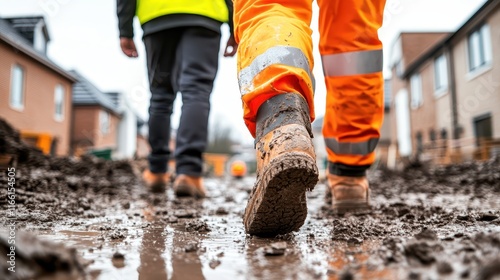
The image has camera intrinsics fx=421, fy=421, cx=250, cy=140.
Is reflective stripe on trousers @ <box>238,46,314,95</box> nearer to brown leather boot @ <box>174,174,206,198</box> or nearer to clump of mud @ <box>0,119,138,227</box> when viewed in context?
clump of mud @ <box>0,119,138,227</box>

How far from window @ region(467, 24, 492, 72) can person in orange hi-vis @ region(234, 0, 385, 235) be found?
12.1 meters

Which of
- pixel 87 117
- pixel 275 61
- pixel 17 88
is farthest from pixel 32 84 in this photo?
pixel 275 61

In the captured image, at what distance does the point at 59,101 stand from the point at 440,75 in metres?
17.0

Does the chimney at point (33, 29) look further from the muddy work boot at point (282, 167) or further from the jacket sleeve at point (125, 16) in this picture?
the muddy work boot at point (282, 167)

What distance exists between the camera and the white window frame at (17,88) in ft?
47.3

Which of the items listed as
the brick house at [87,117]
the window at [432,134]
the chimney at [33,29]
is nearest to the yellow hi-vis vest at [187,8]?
the window at [432,134]

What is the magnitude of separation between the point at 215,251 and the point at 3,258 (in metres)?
0.54

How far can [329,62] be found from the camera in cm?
200

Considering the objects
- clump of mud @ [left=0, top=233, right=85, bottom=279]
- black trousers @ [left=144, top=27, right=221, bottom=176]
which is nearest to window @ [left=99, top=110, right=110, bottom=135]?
black trousers @ [left=144, top=27, right=221, bottom=176]

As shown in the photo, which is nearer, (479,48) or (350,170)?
(350,170)

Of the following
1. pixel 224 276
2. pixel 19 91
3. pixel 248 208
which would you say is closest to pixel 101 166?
pixel 248 208

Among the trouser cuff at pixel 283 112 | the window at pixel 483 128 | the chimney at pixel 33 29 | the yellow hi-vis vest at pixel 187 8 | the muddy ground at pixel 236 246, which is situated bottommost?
the muddy ground at pixel 236 246

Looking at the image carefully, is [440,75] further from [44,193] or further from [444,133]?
[44,193]

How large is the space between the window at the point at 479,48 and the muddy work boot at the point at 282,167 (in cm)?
1285
